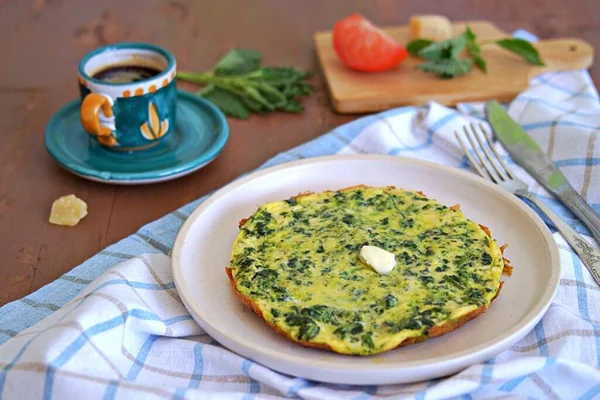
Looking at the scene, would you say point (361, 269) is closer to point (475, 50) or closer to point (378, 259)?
point (378, 259)

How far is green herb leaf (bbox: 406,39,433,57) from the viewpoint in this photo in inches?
129

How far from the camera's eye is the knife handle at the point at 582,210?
2277 millimetres

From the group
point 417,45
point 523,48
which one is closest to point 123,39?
point 417,45

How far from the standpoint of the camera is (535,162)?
8.52ft

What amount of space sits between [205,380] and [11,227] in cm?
98

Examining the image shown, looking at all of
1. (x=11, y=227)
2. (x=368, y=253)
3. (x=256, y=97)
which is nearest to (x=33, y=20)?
(x=256, y=97)

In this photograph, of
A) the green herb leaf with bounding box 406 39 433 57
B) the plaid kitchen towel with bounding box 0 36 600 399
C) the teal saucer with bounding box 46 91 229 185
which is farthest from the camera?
the green herb leaf with bounding box 406 39 433 57

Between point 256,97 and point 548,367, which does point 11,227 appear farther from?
point 548,367

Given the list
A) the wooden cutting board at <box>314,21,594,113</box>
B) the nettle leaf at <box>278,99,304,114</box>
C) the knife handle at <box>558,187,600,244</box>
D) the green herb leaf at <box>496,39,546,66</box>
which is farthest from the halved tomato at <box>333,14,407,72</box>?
the knife handle at <box>558,187,600,244</box>

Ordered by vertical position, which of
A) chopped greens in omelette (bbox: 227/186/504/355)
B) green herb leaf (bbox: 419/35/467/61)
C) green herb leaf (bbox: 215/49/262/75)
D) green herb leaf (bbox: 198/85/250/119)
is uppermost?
chopped greens in omelette (bbox: 227/186/504/355)

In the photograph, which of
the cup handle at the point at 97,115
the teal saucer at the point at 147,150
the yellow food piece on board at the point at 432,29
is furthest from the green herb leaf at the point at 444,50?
the cup handle at the point at 97,115

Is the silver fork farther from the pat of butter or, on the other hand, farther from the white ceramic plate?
the pat of butter

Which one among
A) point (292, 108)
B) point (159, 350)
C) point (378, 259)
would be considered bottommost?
point (292, 108)

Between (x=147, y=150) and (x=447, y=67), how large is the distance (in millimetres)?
1282
